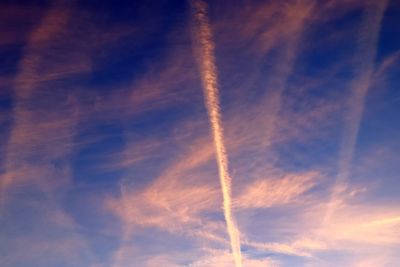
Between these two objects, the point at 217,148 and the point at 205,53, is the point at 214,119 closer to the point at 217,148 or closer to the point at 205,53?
the point at 217,148

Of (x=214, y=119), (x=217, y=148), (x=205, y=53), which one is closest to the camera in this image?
(x=205, y=53)

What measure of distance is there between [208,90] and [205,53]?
2069 mm

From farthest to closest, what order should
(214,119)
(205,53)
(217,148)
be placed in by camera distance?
1. (217,148)
2. (214,119)
3. (205,53)

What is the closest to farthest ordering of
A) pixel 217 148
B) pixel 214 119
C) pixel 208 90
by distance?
1. pixel 208 90
2. pixel 214 119
3. pixel 217 148

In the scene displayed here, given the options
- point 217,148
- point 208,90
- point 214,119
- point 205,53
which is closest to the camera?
point 205,53

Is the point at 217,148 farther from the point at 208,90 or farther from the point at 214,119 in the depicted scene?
the point at 208,90

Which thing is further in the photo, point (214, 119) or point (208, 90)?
point (214, 119)

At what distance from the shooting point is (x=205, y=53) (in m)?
15.8

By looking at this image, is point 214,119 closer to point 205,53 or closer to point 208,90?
point 208,90

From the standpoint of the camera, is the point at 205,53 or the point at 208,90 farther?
the point at 208,90

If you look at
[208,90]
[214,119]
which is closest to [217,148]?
[214,119]

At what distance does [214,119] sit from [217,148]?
6.80 ft

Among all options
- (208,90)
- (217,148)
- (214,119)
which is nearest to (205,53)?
(208,90)

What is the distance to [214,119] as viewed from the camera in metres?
18.6
